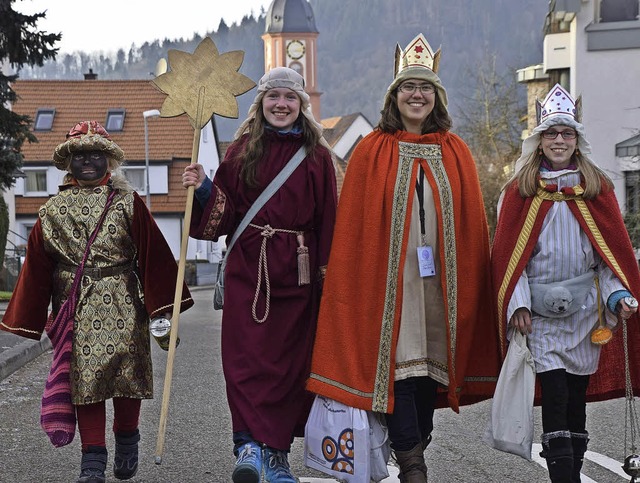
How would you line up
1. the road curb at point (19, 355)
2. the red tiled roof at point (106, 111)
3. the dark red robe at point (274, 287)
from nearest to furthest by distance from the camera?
1. the dark red robe at point (274, 287)
2. the road curb at point (19, 355)
3. the red tiled roof at point (106, 111)

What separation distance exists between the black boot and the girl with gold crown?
1086mm

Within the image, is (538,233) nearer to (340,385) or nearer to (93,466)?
(340,385)

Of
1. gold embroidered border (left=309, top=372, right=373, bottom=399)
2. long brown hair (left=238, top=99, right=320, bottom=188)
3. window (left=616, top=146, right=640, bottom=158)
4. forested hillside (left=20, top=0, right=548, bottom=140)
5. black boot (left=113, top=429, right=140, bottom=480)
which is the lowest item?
black boot (left=113, top=429, right=140, bottom=480)

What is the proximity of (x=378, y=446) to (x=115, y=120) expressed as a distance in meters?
46.9

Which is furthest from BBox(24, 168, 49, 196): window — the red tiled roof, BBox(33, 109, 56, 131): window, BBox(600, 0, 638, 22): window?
BBox(600, 0, 638, 22): window

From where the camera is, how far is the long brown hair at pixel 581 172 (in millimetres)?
5852

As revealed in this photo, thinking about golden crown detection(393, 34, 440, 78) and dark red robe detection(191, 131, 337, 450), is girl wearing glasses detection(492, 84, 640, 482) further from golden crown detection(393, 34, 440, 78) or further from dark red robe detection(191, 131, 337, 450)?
dark red robe detection(191, 131, 337, 450)

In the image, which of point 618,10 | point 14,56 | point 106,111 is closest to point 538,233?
point 14,56

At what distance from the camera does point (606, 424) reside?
8180 millimetres

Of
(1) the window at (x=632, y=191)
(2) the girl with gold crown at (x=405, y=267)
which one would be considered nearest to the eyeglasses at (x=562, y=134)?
(2) the girl with gold crown at (x=405, y=267)

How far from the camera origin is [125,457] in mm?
6320

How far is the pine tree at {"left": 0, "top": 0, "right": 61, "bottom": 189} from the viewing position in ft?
51.2

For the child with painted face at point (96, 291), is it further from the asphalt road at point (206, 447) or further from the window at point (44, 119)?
the window at point (44, 119)

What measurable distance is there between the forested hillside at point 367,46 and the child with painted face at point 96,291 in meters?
122
